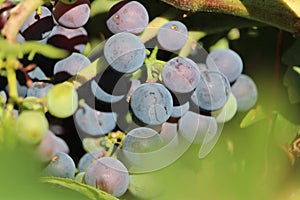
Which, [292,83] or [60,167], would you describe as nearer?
[60,167]

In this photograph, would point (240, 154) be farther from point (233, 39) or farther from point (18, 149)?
point (18, 149)

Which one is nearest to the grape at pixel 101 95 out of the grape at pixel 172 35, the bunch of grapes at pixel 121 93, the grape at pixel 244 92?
the bunch of grapes at pixel 121 93

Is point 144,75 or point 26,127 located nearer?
point 26,127

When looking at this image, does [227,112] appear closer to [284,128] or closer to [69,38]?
[284,128]

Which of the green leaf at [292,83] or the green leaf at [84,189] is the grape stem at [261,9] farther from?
the green leaf at [84,189]

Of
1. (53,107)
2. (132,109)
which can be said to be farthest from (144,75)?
(53,107)

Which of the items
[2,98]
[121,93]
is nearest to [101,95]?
[121,93]
